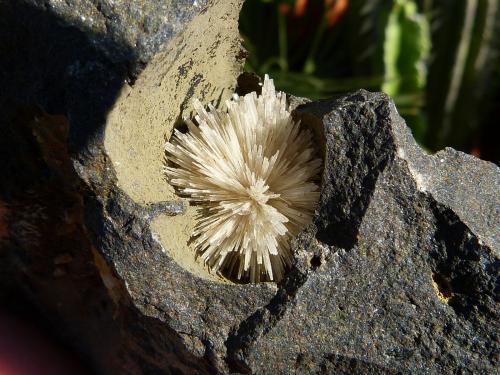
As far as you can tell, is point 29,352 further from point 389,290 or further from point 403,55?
point 403,55

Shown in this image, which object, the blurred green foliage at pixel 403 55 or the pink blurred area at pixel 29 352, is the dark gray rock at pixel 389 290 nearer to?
the pink blurred area at pixel 29 352

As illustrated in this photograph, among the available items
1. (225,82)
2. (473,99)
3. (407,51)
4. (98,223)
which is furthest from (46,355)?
(473,99)

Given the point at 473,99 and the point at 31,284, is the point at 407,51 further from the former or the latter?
the point at 31,284

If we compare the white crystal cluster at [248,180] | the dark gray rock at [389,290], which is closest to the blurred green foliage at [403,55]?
the white crystal cluster at [248,180]

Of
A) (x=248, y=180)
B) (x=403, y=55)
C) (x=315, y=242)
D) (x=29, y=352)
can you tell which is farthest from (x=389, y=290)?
(x=403, y=55)

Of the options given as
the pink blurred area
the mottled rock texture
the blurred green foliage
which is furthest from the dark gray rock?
the blurred green foliage
